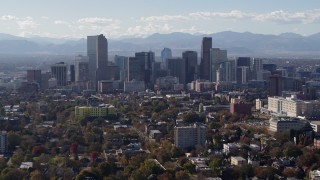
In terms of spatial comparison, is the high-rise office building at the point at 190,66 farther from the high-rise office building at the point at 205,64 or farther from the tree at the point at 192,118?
the tree at the point at 192,118

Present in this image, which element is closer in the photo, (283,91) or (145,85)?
(283,91)

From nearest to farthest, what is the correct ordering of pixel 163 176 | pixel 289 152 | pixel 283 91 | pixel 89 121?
pixel 163 176, pixel 289 152, pixel 89 121, pixel 283 91

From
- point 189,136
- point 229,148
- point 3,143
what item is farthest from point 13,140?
point 229,148

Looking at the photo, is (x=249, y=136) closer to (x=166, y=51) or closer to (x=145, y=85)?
(x=145, y=85)

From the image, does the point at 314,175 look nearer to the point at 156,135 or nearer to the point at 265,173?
the point at 265,173

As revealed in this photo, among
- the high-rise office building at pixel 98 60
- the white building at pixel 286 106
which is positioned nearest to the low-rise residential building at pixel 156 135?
the white building at pixel 286 106

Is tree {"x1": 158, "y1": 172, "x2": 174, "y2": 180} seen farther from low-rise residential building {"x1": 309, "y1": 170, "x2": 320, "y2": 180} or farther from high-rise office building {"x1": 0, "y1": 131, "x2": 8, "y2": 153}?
high-rise office building {"x1": 0, "y1": 131, "x2": 8, "y2": 153}

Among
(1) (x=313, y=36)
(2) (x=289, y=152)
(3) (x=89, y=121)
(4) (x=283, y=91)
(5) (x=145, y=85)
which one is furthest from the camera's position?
(1) (x=313, y=36)

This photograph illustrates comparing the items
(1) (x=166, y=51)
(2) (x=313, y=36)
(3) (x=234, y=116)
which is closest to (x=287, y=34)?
(2) (x=313, y=36)
